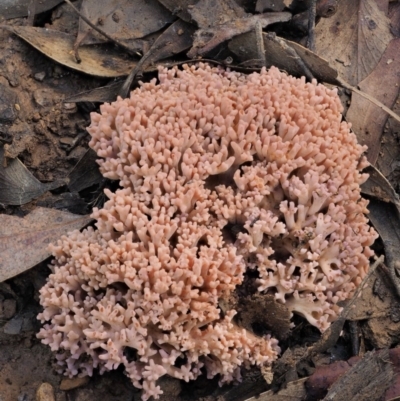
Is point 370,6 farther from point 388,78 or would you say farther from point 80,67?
point 80,67

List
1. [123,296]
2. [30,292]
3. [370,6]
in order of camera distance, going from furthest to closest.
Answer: [370,6] → [30,292] → [123,296]

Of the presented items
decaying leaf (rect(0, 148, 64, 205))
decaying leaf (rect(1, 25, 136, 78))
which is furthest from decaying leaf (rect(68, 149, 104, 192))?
decaying leaf (rect(1, 25, 136, 78))

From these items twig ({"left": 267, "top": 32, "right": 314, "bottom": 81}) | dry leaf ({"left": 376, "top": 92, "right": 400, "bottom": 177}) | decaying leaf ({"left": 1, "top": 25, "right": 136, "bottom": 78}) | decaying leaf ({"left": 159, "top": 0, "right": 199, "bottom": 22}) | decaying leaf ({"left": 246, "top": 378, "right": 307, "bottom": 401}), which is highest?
twig ({"left": 267, "top": 32, "right": 314, "bottom": 81})

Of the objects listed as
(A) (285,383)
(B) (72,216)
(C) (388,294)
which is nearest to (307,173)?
(C) (388,294)

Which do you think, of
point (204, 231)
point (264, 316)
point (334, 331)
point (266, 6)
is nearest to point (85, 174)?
point (204, 231)

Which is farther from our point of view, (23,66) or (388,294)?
(23,66)

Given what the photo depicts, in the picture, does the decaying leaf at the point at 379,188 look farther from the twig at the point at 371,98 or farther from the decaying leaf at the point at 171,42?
the decaying leaf at the point at 171,42

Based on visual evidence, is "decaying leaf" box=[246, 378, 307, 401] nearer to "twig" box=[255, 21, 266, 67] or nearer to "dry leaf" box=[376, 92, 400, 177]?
"dry leaf" box=[376, 92, 400, 177]
